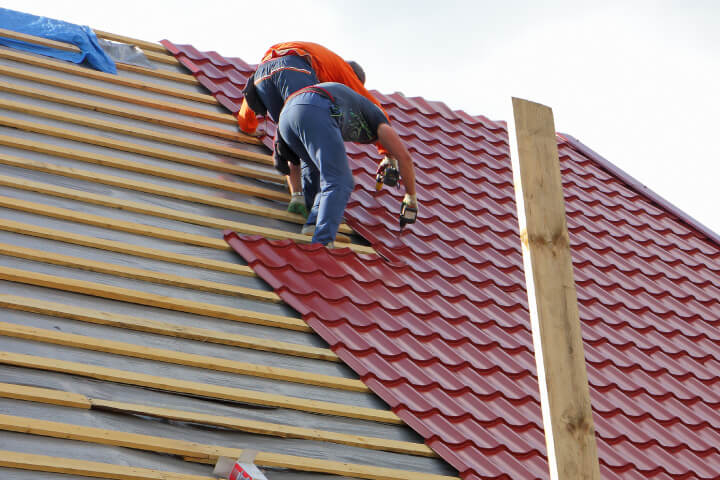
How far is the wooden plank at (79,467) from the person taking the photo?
3.01 m

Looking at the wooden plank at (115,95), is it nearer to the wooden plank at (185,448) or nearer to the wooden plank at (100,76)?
the wooden plank at (100,76)

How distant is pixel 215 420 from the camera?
3.54 meters

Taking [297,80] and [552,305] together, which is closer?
[552,305]

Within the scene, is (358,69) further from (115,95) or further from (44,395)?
(44,395)

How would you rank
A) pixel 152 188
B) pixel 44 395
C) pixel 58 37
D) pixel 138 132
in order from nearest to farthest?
1. pixel 44 395
2. pixel 152 188
3. pixel 138 132
4. pixel 58 37

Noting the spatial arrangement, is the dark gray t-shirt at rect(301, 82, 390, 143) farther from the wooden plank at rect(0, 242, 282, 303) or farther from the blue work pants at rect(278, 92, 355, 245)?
the wooden plank at rect(0, 242, 282, 303)

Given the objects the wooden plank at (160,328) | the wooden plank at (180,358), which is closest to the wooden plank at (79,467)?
the wooden plank at (180,358)

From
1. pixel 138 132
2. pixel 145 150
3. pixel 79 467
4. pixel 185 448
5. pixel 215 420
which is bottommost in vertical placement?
pixel 79 467

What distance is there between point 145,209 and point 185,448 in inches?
67.7

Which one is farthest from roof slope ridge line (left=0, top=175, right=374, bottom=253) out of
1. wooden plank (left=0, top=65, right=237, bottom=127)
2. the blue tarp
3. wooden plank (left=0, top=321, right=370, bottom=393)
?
the blue tarp

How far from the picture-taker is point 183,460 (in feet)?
11.0

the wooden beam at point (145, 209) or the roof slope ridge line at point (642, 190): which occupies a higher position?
the roof slope ridge line at point (642, 190)

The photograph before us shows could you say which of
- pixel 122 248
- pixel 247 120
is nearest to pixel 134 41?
pixel 247 120

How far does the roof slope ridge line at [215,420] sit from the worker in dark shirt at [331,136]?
146cm
